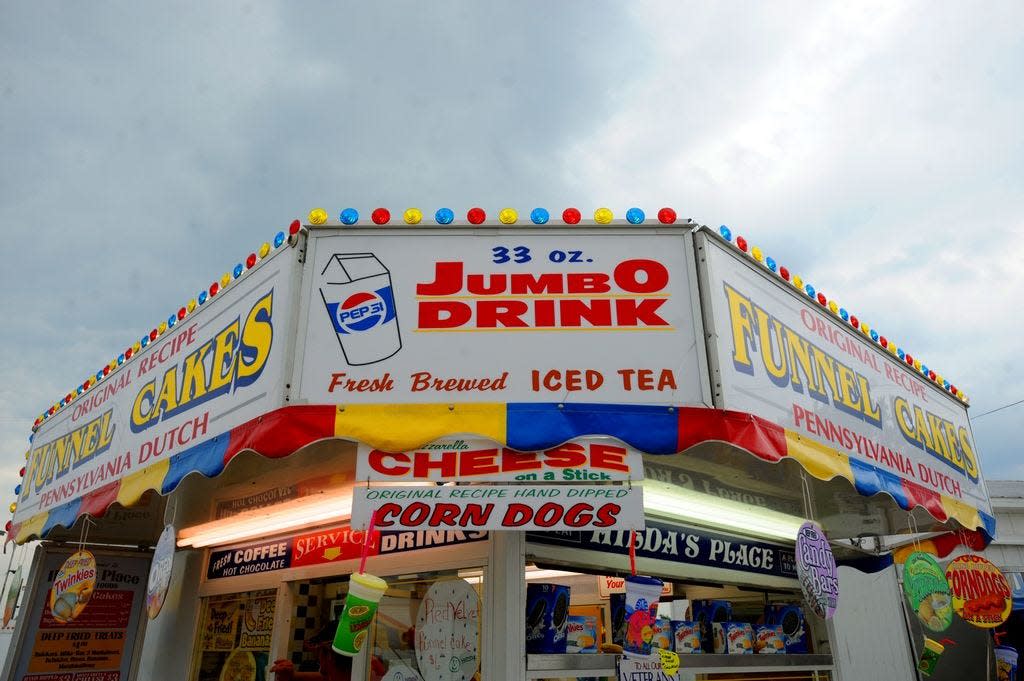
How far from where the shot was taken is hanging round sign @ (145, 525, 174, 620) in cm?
473

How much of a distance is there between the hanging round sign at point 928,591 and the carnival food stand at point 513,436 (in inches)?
19.7

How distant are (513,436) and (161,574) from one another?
2857mm

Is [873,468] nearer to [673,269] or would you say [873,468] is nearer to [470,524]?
[673,269]

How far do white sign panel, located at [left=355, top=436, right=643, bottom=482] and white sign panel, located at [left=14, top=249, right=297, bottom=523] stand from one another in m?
0.79

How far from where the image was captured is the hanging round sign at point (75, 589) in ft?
18.7

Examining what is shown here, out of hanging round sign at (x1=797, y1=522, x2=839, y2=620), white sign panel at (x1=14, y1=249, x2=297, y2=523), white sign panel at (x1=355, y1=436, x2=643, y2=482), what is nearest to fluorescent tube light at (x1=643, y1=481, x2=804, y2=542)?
hanging round sign at (x1=797, y1=522, x2=839, y2=620)

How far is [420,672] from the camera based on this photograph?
443 cm

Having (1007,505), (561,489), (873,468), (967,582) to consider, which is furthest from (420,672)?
(1007,505)

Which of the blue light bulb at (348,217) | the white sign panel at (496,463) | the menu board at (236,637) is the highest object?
the blue light bulb at (348,217)

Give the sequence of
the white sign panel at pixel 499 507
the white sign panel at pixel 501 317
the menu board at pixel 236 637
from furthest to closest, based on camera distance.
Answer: the menu board at pixel 236 637 → the white sign panel at pixel 501 317 → the white sign panel at pixel 499 507

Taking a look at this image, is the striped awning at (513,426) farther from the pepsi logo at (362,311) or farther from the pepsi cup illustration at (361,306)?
the pepsi logo at (362,311)

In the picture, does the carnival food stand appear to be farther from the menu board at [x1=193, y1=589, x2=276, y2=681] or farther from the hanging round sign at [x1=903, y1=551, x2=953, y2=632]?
the hanging round sign at [x1=903, y1=551, x2=953, y2=632]

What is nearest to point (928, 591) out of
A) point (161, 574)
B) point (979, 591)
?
point (979, 591)

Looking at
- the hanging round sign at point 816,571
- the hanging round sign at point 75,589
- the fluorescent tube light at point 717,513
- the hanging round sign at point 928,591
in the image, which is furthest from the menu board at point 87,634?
the hanging round sign at point 928,591
